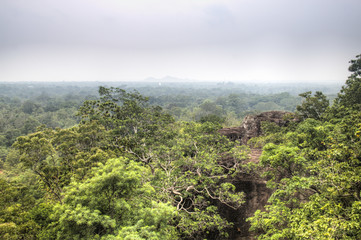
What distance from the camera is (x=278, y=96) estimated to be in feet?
342

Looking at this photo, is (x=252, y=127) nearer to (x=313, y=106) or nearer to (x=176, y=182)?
(x=313, y=106)

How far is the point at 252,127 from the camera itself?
2416cm

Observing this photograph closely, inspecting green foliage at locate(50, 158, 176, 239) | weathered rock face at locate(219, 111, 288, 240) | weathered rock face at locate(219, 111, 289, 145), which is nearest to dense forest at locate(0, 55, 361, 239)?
green foliage at locate(50, 158, 176, 239)

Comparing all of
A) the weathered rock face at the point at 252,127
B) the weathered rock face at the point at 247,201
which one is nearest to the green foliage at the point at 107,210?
the weathered rock face at the point at 247,201

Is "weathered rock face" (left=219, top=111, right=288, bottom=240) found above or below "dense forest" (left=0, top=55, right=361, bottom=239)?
below

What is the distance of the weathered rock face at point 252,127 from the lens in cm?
2367

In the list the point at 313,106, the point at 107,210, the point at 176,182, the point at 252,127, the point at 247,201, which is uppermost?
the point at 313,106

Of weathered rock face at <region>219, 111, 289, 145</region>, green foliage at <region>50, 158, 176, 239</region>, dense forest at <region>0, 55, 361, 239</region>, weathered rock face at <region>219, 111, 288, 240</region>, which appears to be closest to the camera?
green foliage at <region>50, 158, 176, 239</region>

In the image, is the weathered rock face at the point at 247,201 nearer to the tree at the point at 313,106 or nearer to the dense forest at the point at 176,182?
the dense forest at the point at 176,182

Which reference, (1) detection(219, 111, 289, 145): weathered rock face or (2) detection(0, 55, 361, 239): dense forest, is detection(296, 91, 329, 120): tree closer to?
(2) detection(0, 55, 361, 239): dense forest

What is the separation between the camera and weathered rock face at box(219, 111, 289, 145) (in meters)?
23.7

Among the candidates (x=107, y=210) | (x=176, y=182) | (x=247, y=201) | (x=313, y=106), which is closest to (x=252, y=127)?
(x=313, y=106)

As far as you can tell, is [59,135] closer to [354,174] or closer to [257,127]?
[354,174]

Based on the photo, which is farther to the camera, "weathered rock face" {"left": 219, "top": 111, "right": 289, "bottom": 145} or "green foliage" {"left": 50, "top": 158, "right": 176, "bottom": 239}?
"weathered rock face" {"left": 219, "top": 111, "right": 289, "bottom": 145}
